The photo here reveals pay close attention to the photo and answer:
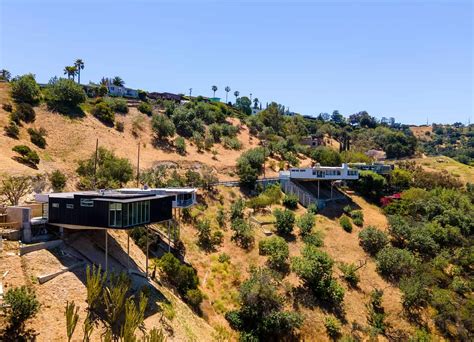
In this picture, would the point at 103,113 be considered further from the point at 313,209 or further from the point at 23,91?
the point at 313,209

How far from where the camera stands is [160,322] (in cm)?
2986

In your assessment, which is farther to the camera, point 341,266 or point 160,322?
point 341,266

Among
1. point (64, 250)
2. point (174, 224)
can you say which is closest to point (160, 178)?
point (174, 224)

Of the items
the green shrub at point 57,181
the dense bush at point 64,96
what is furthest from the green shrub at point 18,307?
the dense bush at point 64,96

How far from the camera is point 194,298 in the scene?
119 ft

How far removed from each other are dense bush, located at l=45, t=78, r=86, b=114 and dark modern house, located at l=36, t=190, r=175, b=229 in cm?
4119

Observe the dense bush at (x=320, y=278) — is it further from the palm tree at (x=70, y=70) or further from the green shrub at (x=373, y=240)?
the palm tree at (x=70, y=70)

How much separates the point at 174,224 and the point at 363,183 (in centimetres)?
3695

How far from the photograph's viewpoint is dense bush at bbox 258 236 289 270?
43094 millimetres

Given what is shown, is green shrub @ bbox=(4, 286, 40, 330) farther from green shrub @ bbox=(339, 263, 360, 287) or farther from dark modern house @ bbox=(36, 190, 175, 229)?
green shrub @ bbox=(339, 263, 360, 287)

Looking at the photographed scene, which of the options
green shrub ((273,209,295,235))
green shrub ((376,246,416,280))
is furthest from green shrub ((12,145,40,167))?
green shrub ((376,246,416,280))

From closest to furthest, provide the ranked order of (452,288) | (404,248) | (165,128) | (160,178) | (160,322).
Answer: (160,322) < (452,288) < (404,248) < (160,178) < (165,128)

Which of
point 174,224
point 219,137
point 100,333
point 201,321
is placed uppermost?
point 219,137

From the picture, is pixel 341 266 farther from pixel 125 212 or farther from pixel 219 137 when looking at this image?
pixel 219 137
